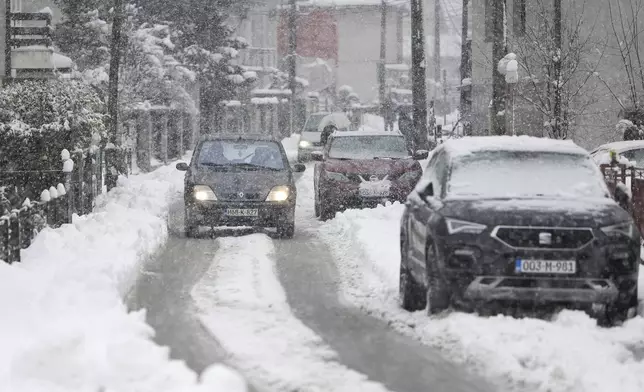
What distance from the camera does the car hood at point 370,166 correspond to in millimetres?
18609

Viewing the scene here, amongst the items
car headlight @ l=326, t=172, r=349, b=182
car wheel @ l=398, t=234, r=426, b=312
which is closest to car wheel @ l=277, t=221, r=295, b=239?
car headlight @ l=326, t=172, r=349, b=182

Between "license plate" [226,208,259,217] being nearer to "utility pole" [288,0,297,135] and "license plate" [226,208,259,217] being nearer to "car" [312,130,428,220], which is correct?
"car" [312,130,428,220]

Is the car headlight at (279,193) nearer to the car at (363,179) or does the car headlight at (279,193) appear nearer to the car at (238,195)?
the car at (238,195)

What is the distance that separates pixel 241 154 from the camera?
672 inches

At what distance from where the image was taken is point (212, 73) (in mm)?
44438

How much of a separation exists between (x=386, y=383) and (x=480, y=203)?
91.6 inches

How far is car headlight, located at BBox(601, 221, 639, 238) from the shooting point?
8546 mm

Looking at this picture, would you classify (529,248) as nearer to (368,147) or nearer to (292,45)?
(368,147)

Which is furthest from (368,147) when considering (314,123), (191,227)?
(314,123)

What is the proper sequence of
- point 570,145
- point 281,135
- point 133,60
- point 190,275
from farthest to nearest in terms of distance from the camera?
1. point 281,135
2. point 133,60
3. point 190,275
4. point 570,145

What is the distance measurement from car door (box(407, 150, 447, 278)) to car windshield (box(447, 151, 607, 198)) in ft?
0.77

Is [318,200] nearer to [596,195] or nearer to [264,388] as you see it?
[596,195]

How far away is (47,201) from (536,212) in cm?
753

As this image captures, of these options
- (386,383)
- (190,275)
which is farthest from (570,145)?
(190,275)
